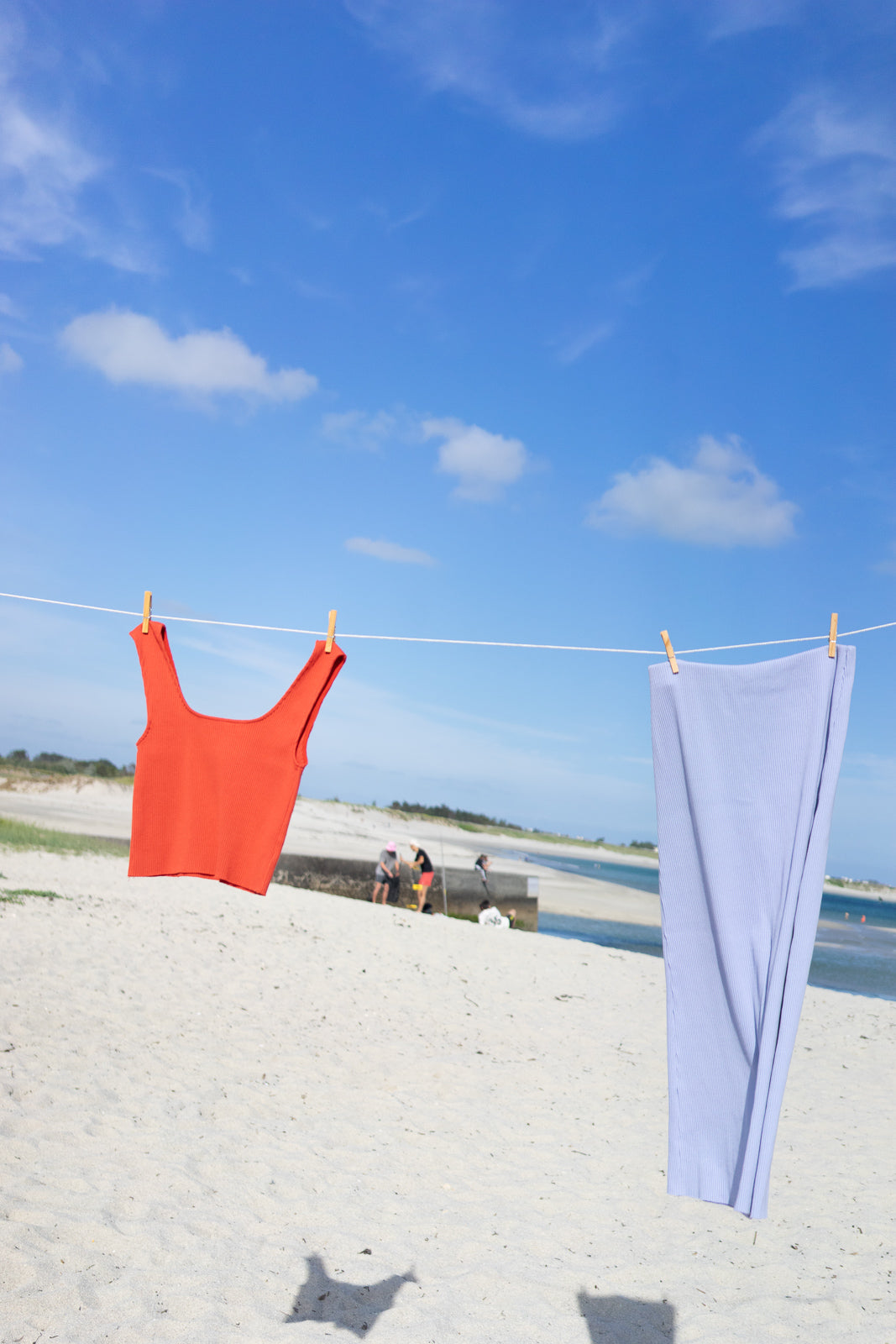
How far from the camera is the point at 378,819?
47.8 m

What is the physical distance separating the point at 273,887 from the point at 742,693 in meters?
13.4

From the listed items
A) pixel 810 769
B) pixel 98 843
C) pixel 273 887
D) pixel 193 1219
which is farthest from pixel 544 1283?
pixel 98 843

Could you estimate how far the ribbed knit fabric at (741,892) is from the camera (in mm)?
3008

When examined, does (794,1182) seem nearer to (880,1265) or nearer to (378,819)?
(880,1265)

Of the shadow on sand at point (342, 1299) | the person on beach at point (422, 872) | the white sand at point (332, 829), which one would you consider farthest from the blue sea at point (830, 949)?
the shadow on sand at point (342, 1299)

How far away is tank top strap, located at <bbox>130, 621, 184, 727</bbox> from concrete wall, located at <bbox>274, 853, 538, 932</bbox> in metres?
13.3

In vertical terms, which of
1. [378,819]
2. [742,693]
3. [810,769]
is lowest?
[378,819]

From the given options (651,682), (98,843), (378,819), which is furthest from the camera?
(378,819)

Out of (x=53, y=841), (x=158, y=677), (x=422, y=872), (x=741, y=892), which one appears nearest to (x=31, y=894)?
(x=53, y=841)

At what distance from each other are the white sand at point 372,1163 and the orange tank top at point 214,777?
1875mm

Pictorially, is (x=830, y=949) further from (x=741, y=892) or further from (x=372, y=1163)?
(x=741, y=892)

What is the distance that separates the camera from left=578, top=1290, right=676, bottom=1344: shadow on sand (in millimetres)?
4277

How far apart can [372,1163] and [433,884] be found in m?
13.2

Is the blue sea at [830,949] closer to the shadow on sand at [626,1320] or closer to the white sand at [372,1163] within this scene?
the white sand at [372,1163]
